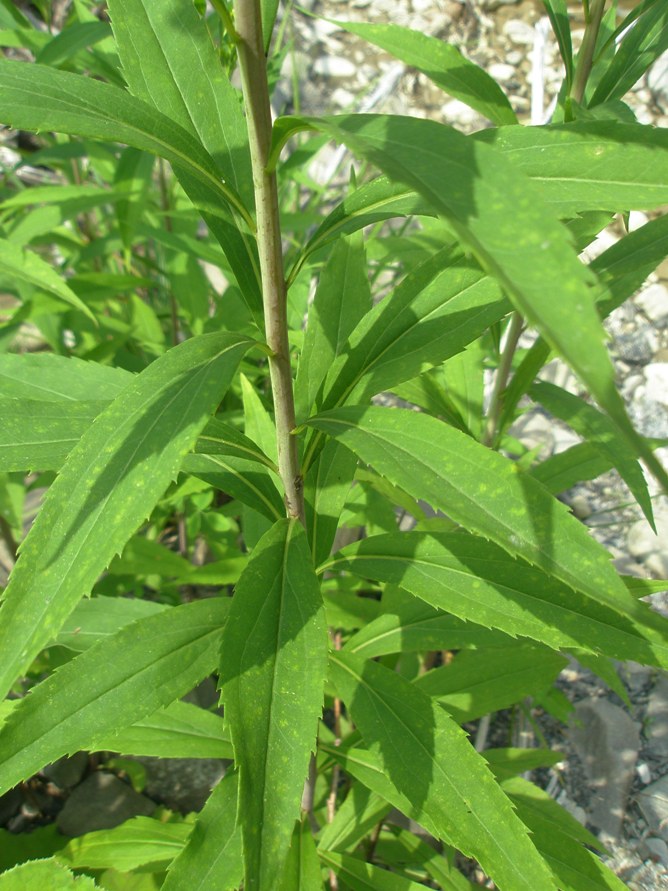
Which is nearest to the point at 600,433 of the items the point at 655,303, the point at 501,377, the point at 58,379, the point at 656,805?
the point at 501,377

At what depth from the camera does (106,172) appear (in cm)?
196

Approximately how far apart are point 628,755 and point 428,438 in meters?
1.27

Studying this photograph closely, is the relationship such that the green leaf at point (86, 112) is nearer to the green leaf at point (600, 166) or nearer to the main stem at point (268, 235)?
the main stem at point (268, 235)

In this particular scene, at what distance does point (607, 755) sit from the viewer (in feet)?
5.52

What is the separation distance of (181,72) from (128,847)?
44.3 inches

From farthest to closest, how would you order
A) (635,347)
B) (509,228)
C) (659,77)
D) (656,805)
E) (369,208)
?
(659,77)
(635,347)
(656,805)
(369,208)
(509,228)

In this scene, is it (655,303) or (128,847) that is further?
(655,303)

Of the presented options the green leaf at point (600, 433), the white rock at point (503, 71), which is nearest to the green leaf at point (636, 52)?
the green leaf at point (600, 433)

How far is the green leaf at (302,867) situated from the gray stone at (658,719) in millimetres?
968

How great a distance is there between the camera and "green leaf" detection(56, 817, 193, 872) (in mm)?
1204

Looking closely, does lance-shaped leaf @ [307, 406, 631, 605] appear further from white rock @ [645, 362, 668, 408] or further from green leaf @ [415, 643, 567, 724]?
white rock @ [645, 362, 668, 408]

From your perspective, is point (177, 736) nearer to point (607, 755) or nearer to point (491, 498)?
point (491, 498)

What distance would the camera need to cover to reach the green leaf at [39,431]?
0.79m

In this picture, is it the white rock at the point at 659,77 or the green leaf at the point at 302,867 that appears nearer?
the green leaf at the point at 302,867
